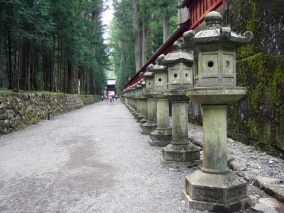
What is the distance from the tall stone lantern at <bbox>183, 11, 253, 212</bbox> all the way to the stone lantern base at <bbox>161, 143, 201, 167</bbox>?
1645mm

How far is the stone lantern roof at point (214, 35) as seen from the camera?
3.20 meters

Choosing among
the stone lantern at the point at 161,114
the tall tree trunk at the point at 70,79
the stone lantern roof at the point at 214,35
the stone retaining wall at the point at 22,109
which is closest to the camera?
the stone lantern roof at the point at 214,35

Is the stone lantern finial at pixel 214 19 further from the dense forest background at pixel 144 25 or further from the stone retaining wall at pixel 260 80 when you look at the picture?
the dense forest background at pixel 144 25

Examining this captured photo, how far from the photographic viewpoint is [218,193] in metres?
3.27

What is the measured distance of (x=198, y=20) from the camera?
10852mm

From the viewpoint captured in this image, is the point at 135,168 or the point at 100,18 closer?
the point at 135,168

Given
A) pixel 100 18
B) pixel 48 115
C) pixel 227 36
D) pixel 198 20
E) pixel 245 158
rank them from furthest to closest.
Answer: pixel 100 18 → pixel 48 115 → pixel 198 20 → pixel 245 158 → pixel 227 36

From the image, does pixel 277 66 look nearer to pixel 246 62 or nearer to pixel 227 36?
pixel 246 62

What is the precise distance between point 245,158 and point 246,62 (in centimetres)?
264

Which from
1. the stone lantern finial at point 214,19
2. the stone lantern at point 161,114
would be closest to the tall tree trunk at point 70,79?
the stone lantern at point 161,114

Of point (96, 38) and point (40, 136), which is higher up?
point (96, 38)

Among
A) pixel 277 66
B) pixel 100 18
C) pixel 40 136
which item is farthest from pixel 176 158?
pixel 100 18

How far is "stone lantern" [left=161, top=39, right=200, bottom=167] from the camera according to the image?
5211 mm

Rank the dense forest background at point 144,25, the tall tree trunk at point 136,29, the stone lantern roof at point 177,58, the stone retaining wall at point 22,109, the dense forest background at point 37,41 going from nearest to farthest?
the stone lantern roof at point 177,58 → the stone retaining wall at point 22,109 → the dense forest background at point 37,41 → the dense forest background at point 144,25 → the tall tree trunk at point 136,29
